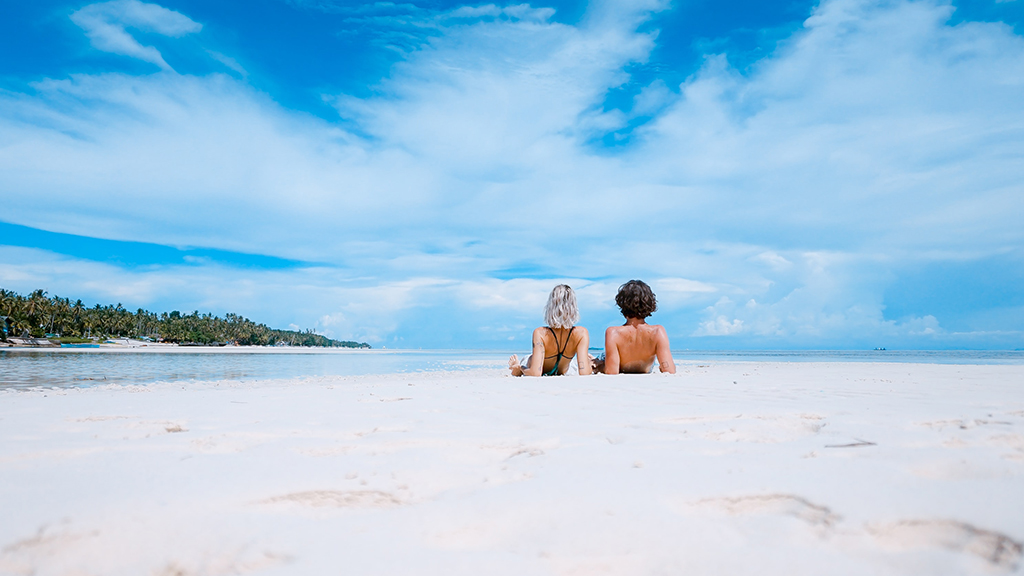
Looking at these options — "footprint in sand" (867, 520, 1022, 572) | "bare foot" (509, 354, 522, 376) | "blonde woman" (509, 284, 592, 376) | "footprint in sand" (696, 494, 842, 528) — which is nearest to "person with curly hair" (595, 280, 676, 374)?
"blonde woman" (509, 284, 592, 376)

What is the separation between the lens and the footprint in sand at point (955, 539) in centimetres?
117

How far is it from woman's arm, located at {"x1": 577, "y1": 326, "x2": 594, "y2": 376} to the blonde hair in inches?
11.3

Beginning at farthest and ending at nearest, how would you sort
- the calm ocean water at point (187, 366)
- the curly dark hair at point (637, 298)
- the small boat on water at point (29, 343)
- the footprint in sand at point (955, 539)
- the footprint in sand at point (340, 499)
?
the small boat on water at point (29, 343)
the calm ocean water at point (187, 366)
the curly dark hair at point (637, 298)
the footprint in sand at point (340, 499)
the footprint in sand at point (955, 539)

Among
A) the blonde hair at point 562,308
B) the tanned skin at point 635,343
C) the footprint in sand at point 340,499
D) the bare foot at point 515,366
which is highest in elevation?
the blonde hair at point 562,308

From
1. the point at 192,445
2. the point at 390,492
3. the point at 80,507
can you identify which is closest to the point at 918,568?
the point at 390,492

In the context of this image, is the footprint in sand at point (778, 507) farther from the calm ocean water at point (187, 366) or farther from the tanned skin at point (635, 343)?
the calm ocean water at point (187, 366)

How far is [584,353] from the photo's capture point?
23.6ft

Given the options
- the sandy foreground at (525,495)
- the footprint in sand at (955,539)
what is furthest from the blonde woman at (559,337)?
the footprint in sand at (955,539)

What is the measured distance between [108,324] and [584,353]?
9656cm

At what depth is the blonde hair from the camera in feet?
23.2

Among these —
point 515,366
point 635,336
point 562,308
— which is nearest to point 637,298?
point 635,336

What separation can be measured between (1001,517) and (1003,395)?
3759 mm

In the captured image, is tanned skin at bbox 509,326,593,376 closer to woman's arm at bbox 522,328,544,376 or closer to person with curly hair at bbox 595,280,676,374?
woman's arm at bbox 522,328,544,376

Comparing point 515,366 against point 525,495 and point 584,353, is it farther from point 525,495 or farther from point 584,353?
point 525,495
